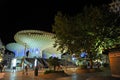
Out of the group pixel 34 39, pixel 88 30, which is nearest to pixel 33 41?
pixel 34 39

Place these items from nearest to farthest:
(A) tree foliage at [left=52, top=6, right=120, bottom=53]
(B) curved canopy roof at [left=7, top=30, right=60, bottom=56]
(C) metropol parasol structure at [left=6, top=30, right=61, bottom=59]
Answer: (A) tree foliage at [left=52, top=6, right=120, bottom=53]
(B) curved canopy roof at [left=7, top=30, right=60, bottom=56]
(C) metropol parasol structure at [left=6, top=30, right=61, bottom=59]

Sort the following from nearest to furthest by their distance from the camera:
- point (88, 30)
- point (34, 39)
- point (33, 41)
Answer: point (88, 30), point (34, 39), point (33, 41)

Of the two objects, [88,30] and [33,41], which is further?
[33,41]

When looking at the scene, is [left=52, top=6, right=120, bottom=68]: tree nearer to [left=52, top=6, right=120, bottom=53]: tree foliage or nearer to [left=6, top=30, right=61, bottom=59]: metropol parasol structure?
[left=52, top=6, right=120, bottom=53]: tree foliage

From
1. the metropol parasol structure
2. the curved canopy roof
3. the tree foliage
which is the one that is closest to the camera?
the tree foliage

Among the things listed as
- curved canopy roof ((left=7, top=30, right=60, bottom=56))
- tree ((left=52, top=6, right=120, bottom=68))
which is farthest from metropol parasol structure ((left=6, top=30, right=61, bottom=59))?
tree ((left=52, top=6, right=120, bottom=68))

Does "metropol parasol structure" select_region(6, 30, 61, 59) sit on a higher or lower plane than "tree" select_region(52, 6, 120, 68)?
higher

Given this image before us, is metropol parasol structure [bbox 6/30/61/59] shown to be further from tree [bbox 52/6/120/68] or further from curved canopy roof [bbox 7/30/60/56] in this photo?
tree [bbox 52/6/120/68]

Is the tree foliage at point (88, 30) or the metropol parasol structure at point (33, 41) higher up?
the metropol parasol structure at point (33, 41)

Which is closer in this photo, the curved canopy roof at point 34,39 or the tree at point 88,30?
the tree at point 88,30

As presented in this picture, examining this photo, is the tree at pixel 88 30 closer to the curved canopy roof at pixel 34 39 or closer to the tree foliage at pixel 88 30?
the tree foliage at pixel 88 30

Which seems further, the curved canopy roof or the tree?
the curved canopy roof

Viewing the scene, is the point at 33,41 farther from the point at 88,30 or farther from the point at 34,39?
the point at 88,30

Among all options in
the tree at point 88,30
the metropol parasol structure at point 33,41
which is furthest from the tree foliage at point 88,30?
the metropol parasol structure at point 33,41
